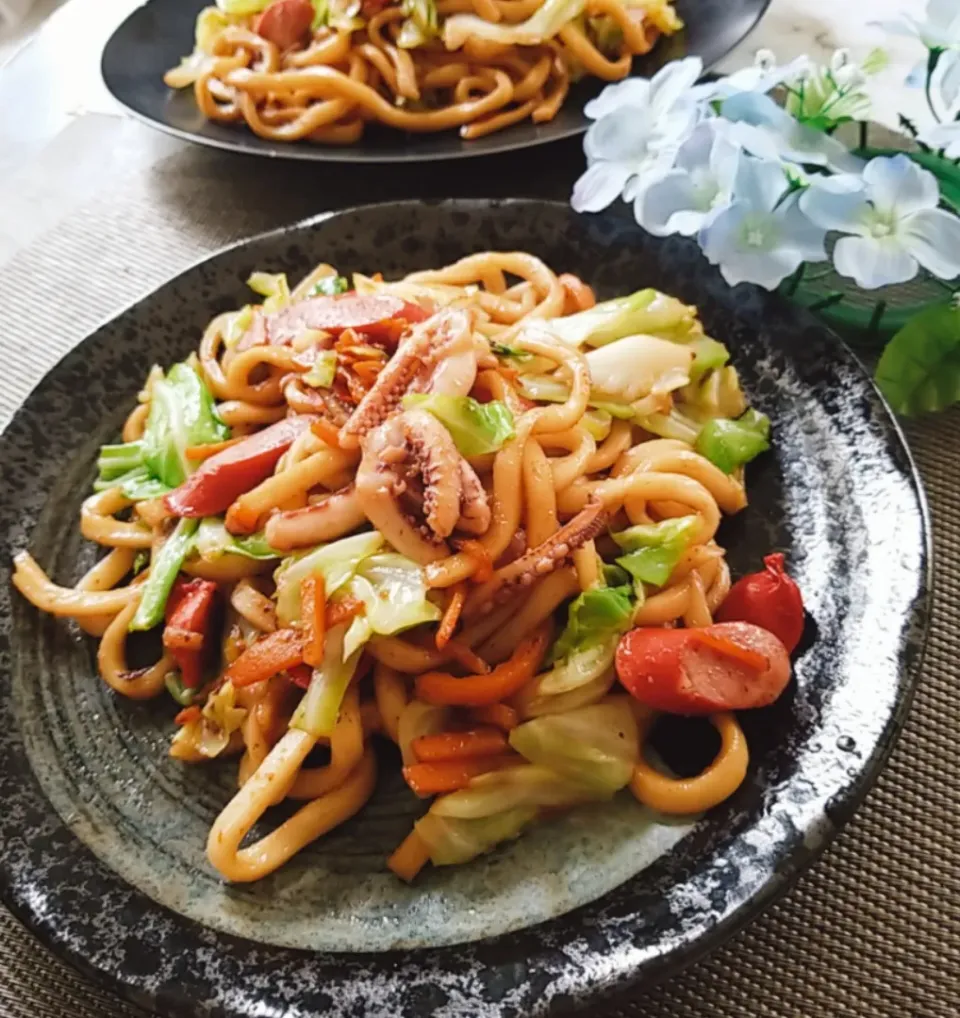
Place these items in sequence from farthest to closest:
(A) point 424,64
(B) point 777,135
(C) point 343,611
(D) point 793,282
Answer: (A) point 424,64 < (D) point 793,282 < (B) point 777,135 < (C) point 343,611

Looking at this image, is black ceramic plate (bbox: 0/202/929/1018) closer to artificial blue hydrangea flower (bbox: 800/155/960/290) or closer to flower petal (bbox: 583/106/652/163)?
artificial blue hydrangea flower (bbox: 800/155/960/290)

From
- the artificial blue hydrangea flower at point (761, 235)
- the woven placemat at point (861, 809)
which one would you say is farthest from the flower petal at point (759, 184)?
the woven placemat at point (861, 809)

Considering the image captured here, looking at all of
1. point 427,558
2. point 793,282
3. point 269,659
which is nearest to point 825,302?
point 793,282

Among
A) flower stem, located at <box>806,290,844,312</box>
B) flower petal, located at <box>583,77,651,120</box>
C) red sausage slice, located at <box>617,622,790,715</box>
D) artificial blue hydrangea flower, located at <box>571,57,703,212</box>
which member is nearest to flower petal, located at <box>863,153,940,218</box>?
flower stem, located at <box>806,290,844,312</box>

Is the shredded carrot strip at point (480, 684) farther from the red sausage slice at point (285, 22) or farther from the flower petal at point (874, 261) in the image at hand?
the red sausage slice at point (285, 22)

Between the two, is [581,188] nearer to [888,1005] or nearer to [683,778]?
[683,778]

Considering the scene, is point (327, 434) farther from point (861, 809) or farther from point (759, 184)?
point (861, 809)
